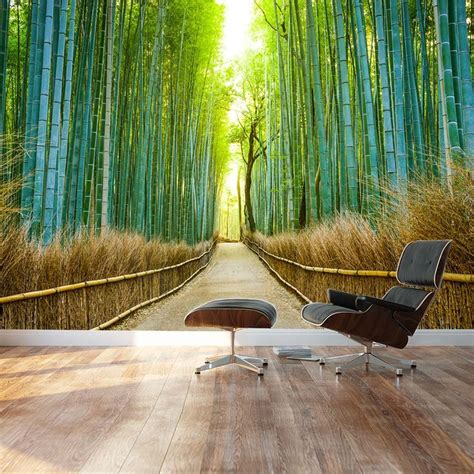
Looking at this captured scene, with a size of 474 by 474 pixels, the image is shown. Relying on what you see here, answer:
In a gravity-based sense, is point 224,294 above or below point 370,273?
below

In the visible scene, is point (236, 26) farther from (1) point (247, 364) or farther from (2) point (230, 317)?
(1) point (247, 364)

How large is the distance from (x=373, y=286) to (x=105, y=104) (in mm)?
2235

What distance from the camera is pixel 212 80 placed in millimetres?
4750

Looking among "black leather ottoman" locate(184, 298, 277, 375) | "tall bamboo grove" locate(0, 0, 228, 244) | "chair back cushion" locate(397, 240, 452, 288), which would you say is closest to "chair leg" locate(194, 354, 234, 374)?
"black leather ottoman" locate(184, 298, 277, 375)

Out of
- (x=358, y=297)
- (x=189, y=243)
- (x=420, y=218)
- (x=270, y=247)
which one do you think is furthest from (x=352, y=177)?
(x=189, y=243)

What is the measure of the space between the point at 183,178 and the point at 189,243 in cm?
77

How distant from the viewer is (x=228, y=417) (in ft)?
6.23

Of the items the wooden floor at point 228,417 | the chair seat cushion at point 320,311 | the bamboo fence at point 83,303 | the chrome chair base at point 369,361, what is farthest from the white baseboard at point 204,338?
the chair seat cushion at point 320,311

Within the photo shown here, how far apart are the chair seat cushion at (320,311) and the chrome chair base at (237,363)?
337mm

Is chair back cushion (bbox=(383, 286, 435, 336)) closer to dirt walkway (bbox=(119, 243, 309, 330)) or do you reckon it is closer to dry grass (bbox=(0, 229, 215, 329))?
dirt walkway (bbox=(119, 243, 309, 330))

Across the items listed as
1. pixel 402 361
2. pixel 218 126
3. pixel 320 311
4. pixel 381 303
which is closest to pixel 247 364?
pixel 320 311

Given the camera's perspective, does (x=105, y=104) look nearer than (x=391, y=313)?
No

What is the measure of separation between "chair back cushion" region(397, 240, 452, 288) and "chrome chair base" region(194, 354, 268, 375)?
2.90 feet

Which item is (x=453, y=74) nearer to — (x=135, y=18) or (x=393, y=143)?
(x=393, y=143)
